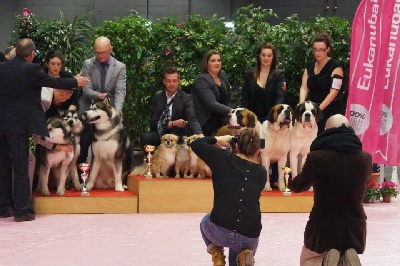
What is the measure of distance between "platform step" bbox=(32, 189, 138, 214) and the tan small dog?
1.39 ft

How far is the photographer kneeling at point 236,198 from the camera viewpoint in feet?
13.5

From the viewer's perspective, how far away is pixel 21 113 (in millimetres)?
6246

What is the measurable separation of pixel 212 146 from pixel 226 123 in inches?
126

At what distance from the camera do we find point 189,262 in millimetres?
4855

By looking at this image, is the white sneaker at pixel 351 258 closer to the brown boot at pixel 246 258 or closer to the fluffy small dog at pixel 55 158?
the brown boot at pixel 246 258

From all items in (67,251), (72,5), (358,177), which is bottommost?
(67,251)

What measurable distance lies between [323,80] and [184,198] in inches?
74.3

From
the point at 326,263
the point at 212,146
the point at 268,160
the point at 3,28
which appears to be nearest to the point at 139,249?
the point at 212,146

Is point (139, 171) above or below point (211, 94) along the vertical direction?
below

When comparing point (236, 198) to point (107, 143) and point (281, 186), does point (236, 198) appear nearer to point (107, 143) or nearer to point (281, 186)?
point (107, 143)

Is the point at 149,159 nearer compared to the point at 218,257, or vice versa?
the point at 218,257

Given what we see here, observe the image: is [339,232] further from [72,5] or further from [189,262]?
[72,5]

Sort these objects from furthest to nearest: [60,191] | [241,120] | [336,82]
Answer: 1. [336,82]
2. [241,120]
3. [60,191]

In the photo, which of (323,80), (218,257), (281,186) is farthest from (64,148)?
(218,257)
